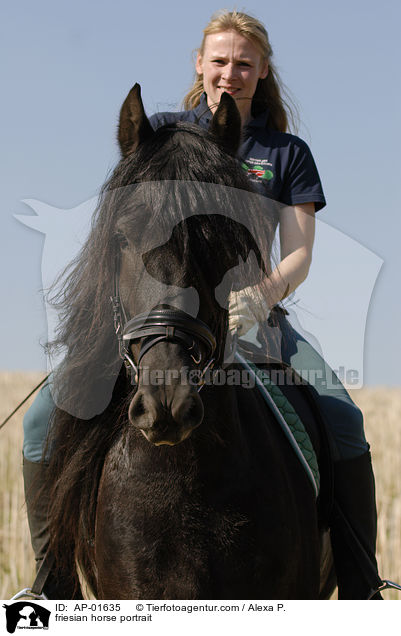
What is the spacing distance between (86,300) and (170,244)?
60 cm

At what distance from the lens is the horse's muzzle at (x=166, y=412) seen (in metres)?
2.42

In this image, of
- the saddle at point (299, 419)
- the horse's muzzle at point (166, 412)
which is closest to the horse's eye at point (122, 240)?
the horse's muzzle at point (166, 412)

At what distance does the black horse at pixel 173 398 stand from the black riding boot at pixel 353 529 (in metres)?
0.52

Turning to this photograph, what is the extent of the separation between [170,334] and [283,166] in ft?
6.29

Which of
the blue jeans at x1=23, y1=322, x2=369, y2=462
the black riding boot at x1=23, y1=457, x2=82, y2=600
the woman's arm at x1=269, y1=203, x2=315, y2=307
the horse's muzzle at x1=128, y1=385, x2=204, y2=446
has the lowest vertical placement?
the black riding boot at x1=23, y1=457, x2=82, y2=600

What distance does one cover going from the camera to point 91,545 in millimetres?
3365

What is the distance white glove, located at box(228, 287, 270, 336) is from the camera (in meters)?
3.00

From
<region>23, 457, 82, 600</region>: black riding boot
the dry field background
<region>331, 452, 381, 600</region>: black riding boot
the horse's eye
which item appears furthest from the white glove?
the dry field background

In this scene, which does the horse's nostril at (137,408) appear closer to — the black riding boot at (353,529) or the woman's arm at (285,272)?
the woman's arm at (285,272)

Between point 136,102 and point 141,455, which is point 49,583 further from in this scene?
point 136,102
